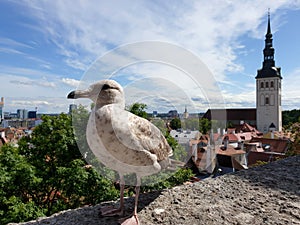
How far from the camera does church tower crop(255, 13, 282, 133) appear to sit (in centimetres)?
4116

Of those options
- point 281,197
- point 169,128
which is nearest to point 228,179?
point 281,197

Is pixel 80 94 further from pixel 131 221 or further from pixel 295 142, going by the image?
pixel 295 142

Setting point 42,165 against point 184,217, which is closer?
point 184,217

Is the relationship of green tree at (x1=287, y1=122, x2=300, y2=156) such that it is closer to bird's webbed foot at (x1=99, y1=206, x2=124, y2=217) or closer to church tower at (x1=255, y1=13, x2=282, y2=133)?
bird's webbed foot at (x1=99, y1=206, x2=124, y2=217)

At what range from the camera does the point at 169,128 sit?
6.96 ft

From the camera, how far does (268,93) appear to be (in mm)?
43281

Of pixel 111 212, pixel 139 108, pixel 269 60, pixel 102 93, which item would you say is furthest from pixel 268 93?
pixel 102 93

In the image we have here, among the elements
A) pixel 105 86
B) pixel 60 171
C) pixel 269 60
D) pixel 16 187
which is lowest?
pixel 16 187

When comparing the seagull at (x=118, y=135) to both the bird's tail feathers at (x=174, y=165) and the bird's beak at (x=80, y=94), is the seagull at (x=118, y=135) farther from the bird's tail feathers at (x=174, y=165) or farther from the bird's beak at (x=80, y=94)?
the bird's tail feathers at (x=174, y=165)

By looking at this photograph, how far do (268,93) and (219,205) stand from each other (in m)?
47.5

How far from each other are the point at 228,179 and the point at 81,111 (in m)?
1.57

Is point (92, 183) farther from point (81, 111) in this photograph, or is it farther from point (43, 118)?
point (81, 111)

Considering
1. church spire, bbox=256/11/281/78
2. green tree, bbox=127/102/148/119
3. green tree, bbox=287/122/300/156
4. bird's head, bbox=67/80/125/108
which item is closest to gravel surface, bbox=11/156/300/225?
green tree, bbox=127/102/148/119

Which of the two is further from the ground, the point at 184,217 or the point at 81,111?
the point at 81,111
